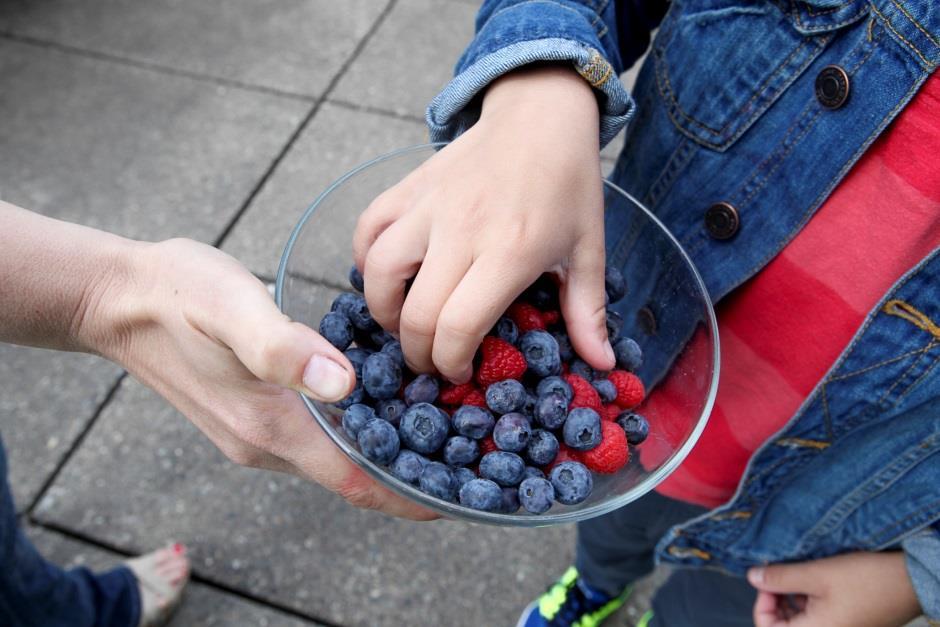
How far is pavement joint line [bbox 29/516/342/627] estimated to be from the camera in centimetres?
166

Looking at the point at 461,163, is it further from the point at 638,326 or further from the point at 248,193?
the point at 248,193

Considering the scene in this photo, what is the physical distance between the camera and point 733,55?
0.93m

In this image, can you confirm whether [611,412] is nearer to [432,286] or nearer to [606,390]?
[606,390]

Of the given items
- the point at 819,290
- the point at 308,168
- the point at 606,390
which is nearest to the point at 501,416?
the point at 606,390

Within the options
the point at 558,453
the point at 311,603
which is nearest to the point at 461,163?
the point at 558,453

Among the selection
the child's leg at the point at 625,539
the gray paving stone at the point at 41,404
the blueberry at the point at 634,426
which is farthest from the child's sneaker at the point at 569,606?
the gray paving stone at the point at 41,404

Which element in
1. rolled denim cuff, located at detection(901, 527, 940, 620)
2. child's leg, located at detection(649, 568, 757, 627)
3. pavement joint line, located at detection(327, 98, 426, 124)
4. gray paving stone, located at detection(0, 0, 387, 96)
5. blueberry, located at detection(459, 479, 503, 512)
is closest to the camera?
blueberry, located at detection(459, 479, 503, 512)

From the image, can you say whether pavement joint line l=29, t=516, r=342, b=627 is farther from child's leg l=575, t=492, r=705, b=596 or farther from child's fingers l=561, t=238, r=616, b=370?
child's fingers l=561, t=238, r=616, b=370

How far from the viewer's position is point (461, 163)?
78 cm

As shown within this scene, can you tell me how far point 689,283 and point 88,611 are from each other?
→ 4.42 ft

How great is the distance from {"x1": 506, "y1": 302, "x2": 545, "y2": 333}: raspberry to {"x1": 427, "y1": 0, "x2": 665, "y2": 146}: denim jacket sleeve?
251 millimetres

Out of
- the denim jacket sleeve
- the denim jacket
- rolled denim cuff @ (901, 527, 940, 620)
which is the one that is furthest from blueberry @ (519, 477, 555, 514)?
rolled denim cuff @ (901, 527, 940, 620)

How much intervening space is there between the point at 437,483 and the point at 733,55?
2.15 ft

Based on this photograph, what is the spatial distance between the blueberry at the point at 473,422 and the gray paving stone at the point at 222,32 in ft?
7.04
